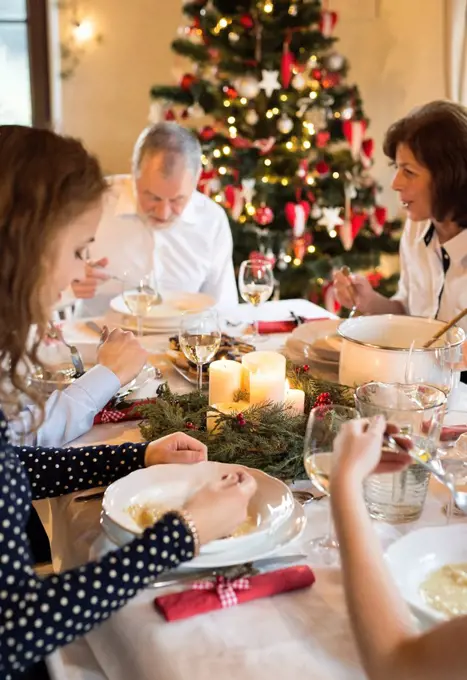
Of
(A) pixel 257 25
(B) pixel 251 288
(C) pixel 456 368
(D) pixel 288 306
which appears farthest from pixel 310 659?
(A) pixel 257 25

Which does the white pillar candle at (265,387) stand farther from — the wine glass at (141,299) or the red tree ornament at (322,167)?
the red tree ornament at (322,167)

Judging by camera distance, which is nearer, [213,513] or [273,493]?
[213,513]

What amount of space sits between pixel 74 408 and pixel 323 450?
60cm

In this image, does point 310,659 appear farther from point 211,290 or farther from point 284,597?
point 211,290

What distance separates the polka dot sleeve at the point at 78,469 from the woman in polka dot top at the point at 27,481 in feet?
0.67

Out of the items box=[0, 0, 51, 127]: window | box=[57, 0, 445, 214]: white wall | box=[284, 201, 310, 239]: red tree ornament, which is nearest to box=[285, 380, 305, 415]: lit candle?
box=[284, 201, 310, 239]: red tree ornament

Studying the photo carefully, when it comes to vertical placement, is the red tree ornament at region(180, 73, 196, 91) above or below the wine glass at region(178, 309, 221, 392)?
above

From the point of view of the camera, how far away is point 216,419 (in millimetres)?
1338

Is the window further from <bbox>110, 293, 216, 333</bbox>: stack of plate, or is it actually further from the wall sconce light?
<bbox>110, 293, 216, 333</bbox>: stack of plate

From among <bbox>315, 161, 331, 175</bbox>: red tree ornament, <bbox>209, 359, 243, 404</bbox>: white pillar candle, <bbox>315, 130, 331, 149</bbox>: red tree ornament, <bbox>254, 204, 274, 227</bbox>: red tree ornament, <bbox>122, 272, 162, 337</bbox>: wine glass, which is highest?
<bbox>315, 130, 331, 149</bbox>: red tree ornament

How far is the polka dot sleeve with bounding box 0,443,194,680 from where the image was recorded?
33.3 inches

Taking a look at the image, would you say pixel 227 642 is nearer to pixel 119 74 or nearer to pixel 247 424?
pixel 247 424

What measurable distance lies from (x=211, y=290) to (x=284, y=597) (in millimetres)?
2117

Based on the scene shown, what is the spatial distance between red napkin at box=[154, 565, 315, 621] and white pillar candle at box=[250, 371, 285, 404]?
0.46 meters
